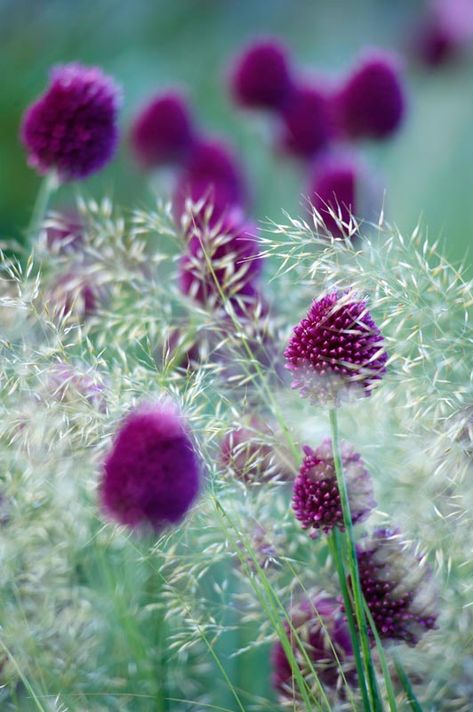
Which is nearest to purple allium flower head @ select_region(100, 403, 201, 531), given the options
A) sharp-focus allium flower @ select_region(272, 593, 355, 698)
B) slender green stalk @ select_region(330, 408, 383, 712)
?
slender green stalk @ select_region(330, 408, 383, 712)

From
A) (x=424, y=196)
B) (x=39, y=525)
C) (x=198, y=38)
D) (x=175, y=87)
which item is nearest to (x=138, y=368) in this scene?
(x=39, y=525)

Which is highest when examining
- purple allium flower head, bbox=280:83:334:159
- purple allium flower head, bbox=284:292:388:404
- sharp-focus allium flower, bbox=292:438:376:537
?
purple allium flower head, bbox=284:292:388:404

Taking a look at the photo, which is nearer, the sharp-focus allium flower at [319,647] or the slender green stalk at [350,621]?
the slender green stalk at [350,621]

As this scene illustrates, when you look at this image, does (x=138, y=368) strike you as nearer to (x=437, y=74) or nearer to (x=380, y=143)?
(x=380, y=143)

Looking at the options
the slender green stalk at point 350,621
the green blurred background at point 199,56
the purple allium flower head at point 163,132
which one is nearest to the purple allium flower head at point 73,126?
the purple allium flower head at point 163,132

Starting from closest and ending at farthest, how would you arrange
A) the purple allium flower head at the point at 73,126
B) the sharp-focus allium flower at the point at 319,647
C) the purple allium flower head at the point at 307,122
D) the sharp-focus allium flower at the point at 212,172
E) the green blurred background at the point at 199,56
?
the sharp-focus allium flower at the point at 319,647 → the purple allium flower head at the point at 73,126 → the sharp-focus allium flower at the point at 212,172 → the purple allium flower head at the point at 307,122 → the green blurred background at the point at 199,56

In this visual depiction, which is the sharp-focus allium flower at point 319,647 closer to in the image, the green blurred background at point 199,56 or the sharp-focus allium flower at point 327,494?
the sharp-focus allium flower at point 327,494

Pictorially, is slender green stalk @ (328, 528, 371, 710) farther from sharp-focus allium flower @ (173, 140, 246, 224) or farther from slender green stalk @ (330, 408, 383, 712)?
sharp-focus allium flower @ (173, 140, 246, 224)
